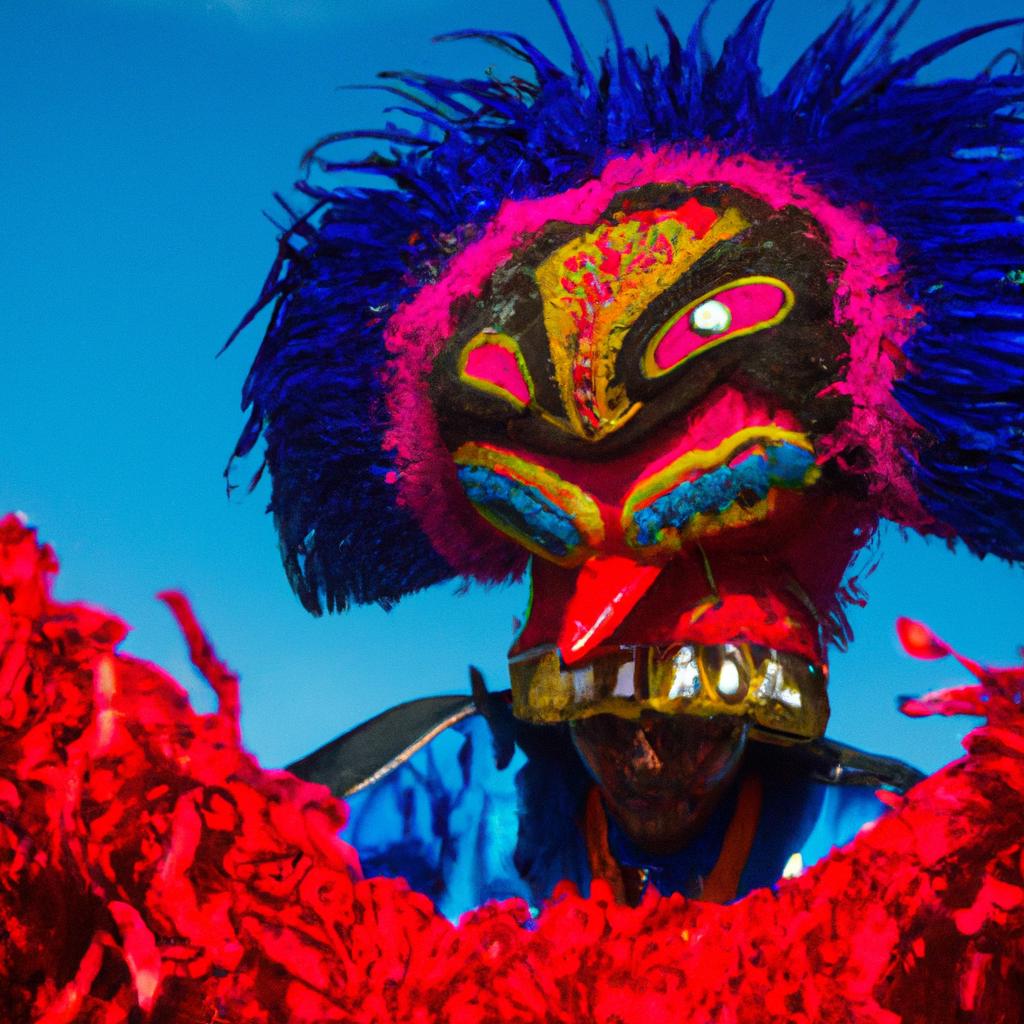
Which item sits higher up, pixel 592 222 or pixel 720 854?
pixel 592 222

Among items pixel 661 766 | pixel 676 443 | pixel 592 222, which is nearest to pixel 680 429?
pixel 676 443

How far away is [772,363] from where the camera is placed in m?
1.42

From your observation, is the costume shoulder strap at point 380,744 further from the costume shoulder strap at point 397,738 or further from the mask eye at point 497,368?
the mask eye at point 497,368

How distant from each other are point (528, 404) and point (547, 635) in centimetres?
25

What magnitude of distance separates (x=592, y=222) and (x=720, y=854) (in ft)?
2.35

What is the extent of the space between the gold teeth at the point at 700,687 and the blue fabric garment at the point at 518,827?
15cm

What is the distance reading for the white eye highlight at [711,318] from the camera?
4.68 feet

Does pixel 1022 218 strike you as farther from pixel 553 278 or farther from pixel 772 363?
pixel 553 278

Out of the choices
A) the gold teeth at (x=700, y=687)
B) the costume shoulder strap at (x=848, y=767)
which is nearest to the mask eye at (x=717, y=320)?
the gold teeth at (x=700, y=687)

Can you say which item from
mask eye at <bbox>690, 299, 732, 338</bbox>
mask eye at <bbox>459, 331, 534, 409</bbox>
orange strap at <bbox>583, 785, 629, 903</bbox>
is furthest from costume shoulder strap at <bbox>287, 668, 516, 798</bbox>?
mask eye at <bbox>690, 299, 732, 338</bbox>

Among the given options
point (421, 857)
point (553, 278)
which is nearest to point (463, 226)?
point (553, 278)

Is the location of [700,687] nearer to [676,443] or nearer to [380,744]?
[676,443]

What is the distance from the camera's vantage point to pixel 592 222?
59.3 inches

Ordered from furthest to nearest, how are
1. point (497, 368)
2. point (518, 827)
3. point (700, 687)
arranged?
point (518, 827) → point (497, 368) → point (700, 687)
